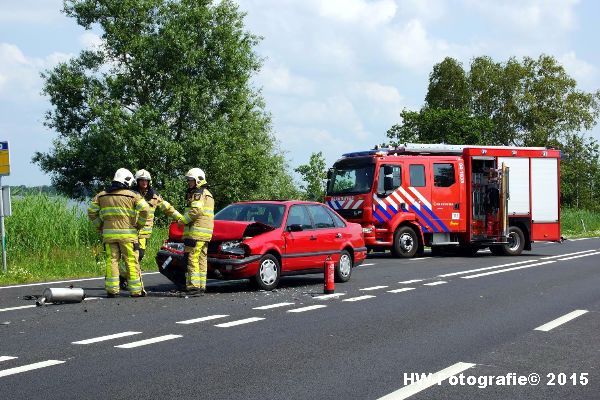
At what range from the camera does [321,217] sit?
48.5 ft

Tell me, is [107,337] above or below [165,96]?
below

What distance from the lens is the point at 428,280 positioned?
51.1ft

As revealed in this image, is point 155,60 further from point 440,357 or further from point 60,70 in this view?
point 440,357

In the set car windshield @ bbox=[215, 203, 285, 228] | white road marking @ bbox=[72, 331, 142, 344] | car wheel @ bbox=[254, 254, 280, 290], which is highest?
car windshield @ bbox=[215, 203, 285, 228]

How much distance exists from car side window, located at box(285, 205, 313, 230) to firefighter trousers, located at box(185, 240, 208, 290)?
1854 millimetres

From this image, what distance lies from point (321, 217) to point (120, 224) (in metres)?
4.06

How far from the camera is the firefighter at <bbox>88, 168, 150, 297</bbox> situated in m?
12.1

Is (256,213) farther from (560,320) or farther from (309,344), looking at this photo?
(309,344)

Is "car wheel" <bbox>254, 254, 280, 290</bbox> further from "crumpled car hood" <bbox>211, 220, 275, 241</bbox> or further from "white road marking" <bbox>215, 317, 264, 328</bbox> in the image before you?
"white road marking" <bbox>215, 317, 264, 328</bbox>

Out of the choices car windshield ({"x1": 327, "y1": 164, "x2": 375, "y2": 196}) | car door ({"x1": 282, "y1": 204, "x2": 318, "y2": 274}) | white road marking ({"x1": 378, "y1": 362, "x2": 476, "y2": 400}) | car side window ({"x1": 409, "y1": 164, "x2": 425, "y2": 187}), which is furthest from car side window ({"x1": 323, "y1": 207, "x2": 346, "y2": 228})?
white road marking ({"x1": 378, "y1": 362, "x2": 476, "y2": 400})

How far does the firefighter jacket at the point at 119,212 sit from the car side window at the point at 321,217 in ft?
11.3

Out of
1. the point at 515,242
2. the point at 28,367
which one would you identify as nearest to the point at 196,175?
the point at 28,367

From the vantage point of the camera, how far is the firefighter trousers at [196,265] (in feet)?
40.5

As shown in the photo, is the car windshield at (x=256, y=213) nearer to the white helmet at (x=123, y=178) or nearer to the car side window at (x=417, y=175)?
the white helmet at (x=123, y=178)
